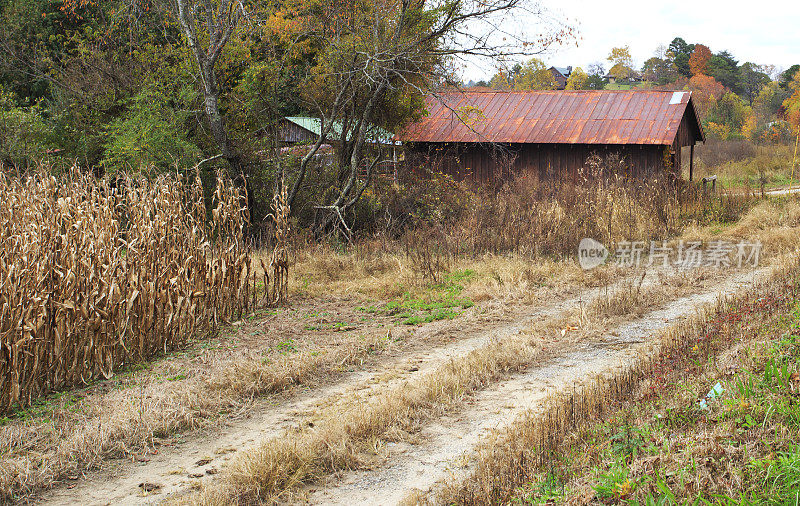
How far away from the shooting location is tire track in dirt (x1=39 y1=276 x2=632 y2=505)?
13.8 feet

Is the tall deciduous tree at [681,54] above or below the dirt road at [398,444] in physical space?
above

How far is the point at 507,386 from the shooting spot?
5789 millimetres

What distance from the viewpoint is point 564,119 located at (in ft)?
59.8

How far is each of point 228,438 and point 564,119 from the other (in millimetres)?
15276

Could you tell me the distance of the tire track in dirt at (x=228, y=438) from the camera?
4.21 metres

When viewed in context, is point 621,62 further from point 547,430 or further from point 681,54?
point 547,430

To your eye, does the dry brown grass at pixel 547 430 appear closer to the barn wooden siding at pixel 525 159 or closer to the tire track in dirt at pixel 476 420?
the tire track in dirt at pixel 476 420

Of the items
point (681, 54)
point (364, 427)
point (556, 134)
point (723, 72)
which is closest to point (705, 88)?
point (723, 72)

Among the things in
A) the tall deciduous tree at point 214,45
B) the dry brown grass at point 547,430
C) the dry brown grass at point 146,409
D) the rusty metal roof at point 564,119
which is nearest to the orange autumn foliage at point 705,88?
the rusty metal roof at point 564,119

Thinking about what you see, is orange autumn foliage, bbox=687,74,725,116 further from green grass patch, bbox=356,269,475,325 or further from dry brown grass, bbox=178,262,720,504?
dry brown grass, bbox=178,262,720,504

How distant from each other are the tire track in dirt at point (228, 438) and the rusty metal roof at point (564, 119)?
10568 millimetres

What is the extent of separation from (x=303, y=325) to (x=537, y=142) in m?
11.5

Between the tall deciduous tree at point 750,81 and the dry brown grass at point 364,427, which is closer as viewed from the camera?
the dry brown grass at point 364,427

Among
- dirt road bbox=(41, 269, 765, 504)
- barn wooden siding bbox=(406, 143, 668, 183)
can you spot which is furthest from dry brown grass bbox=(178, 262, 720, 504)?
barn wooden siding bbox=(406, 143, 668, 183)
